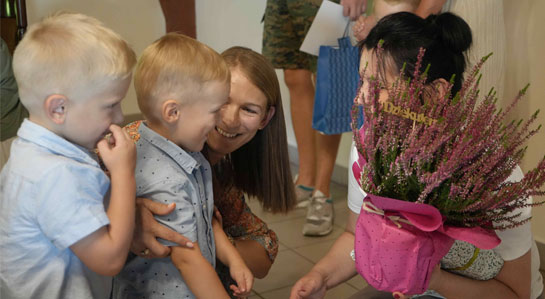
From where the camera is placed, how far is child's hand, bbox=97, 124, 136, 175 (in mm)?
1132

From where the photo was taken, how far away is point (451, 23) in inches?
58.6

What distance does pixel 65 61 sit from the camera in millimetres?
1092

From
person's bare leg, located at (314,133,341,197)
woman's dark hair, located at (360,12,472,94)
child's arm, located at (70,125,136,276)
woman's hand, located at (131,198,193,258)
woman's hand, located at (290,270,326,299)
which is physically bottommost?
person's bare leg, located at (314,133,341,197)

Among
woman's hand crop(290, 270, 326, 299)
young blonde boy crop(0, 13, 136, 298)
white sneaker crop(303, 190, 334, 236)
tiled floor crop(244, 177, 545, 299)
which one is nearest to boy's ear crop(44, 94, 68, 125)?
young blonde boy crop(0, 13, 136, 298)

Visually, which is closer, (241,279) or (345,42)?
(241,279)

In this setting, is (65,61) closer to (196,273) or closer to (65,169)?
(65,169)

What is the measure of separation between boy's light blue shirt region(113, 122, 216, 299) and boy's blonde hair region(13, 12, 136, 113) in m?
0.25

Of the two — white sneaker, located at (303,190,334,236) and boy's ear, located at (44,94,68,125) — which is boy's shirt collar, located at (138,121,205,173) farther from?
white sneaker, located at (303,190,334,236)

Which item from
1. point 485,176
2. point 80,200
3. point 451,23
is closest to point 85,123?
point 80,200

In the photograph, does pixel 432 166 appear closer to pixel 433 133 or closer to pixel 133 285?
pixel 433 133

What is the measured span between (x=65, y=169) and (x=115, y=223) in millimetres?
131

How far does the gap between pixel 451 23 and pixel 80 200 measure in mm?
969

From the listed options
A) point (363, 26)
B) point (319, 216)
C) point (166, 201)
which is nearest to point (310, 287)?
point (166, 201)

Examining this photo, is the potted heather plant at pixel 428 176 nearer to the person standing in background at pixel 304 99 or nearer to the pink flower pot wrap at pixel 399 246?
the pink flower pot wrap at pixel 399 246
